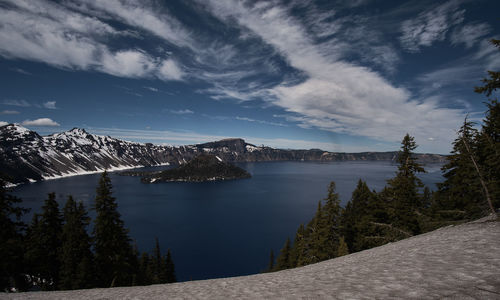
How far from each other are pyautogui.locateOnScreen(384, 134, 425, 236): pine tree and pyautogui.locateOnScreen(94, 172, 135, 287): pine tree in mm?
26137

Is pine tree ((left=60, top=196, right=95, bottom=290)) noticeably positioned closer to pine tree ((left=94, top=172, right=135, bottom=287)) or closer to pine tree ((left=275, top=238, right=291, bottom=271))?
pine tree ((left=94, top=172, right=135, bottom=287))

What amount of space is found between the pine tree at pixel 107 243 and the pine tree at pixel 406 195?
26.1 m

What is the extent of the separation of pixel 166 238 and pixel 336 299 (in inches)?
3985

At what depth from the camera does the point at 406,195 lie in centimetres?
1972

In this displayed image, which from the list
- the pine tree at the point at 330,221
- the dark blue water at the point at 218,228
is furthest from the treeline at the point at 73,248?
the dark blue water at the point at 218,228

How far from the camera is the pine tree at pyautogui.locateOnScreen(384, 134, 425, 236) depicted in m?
19.0

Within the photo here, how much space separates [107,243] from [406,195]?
95.3 feet

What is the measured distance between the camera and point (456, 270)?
5.00 meters

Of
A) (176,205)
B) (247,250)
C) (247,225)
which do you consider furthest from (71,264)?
(176,205)

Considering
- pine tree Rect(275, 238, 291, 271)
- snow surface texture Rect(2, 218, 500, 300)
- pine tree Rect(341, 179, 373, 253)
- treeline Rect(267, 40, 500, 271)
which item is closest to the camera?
snow surface texture Rect(2, 218, 500, 300)

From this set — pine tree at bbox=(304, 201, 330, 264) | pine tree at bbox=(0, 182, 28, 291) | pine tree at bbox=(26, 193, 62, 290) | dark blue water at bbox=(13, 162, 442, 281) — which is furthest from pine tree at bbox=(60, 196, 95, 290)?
dark blue water at bbox=(13, 162, 442, 281)

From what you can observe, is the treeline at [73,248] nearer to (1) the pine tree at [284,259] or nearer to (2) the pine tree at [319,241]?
(2) the pine tree at [319,241]

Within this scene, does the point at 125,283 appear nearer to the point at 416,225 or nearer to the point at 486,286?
the point at 486,286

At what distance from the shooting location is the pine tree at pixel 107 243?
2078 centimetres
